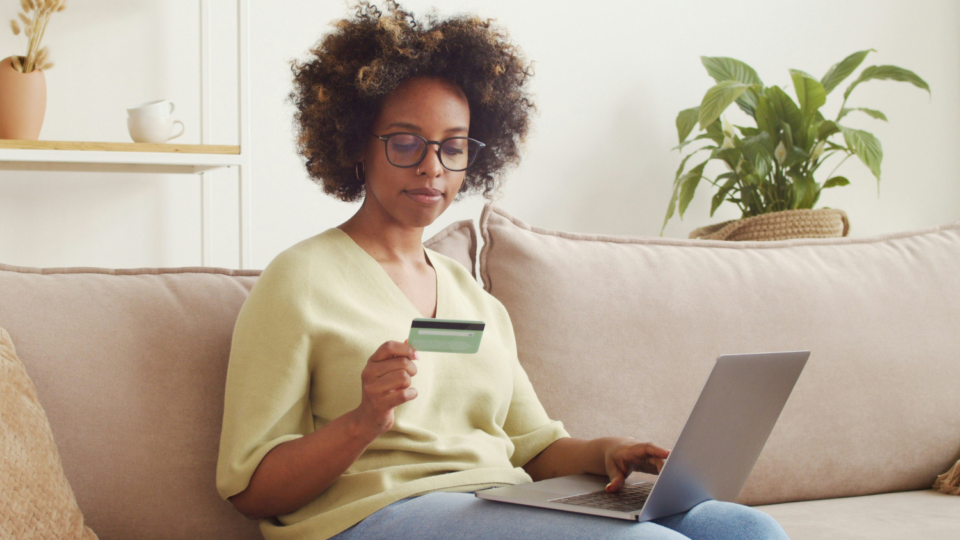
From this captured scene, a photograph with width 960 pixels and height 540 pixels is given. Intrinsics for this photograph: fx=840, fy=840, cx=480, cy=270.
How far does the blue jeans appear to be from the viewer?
0.80 metres

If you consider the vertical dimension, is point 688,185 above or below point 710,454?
above

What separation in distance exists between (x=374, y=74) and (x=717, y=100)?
1.12 meters

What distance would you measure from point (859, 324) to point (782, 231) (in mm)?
519

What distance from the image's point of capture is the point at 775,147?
83.4 inches

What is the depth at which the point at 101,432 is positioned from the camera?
3.49ft

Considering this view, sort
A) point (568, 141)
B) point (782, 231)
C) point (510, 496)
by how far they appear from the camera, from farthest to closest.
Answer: point (568, 141)
point (782, 231)
point (510, 496)

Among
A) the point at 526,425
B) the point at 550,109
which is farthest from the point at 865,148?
the point at 526,425

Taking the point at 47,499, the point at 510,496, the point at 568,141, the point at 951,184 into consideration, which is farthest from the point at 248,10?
the point at 951,184

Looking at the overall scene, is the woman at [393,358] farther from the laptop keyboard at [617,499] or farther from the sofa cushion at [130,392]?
the sofa cushion at [130,392]

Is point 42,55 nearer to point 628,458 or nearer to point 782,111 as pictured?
point 628,458

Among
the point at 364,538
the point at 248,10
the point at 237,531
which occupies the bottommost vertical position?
the point at 237,531

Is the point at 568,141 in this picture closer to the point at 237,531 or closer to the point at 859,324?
the point at 859,324

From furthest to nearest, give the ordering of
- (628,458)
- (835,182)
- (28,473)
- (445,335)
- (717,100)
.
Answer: (835,182) → (717,100) → (628,458) → (28,473) → (445,335)

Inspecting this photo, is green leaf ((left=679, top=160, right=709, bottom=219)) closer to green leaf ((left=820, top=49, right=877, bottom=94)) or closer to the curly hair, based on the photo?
green leaf ((left=820, top=49, right=877, bottom=94))
